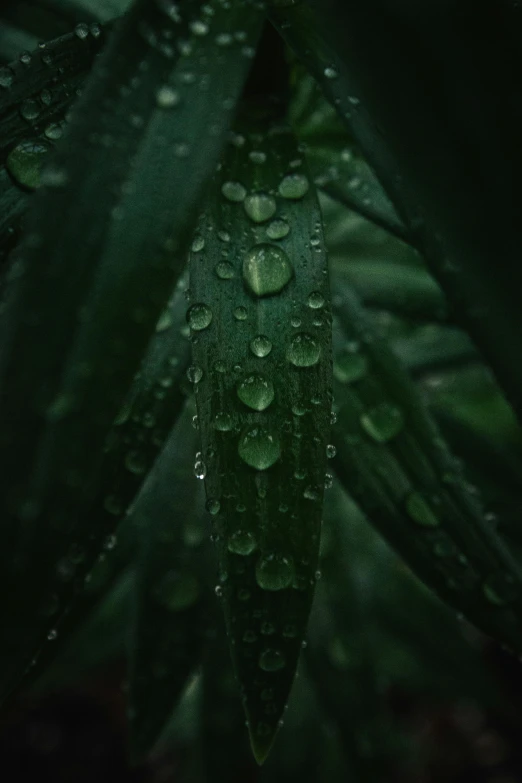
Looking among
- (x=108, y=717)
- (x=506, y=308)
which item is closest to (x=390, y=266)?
(x=506, y=308)

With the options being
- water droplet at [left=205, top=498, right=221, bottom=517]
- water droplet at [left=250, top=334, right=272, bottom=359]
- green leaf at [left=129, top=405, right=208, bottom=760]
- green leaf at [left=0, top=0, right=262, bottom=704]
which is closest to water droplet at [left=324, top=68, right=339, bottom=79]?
green leaf at [left=0, top=0, right=262, bottom=704]

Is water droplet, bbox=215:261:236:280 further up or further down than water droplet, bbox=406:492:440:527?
further up

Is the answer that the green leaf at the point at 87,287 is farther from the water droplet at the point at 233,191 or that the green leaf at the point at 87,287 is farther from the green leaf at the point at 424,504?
the green leaf at the point at 424,504

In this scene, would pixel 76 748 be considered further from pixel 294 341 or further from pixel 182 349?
pixel 294 341

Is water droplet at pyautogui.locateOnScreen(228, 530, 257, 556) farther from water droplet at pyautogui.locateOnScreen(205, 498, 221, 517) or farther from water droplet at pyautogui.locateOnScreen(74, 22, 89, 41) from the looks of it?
water droplet at pyautogui.locateOnScreen(74, 22, 89, 41)

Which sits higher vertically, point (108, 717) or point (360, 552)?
point (360, 552)
